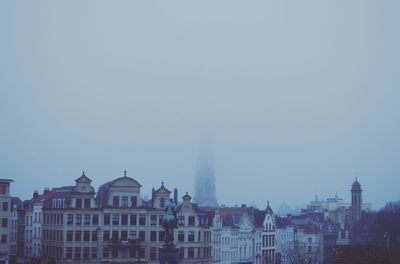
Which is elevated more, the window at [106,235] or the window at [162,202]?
the window at [162,202]

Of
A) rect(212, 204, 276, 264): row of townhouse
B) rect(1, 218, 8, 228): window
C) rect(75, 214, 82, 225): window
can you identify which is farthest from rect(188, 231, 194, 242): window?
rect(1, 218, 8, 228): window

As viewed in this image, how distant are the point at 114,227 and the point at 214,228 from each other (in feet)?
48.4

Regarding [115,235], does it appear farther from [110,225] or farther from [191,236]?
[191,236]

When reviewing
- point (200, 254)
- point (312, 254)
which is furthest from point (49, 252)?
point (312, 254)

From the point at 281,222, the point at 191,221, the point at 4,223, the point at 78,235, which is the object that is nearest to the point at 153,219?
the point at 191,221

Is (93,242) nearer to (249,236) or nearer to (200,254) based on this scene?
(200,254)

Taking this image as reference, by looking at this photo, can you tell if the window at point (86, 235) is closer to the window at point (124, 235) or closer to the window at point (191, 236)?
the window at point (124, 235)

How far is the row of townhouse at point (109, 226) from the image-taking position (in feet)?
284

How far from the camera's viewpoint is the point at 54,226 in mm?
88188

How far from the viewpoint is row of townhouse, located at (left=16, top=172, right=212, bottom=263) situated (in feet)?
284

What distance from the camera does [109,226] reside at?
88000 mm

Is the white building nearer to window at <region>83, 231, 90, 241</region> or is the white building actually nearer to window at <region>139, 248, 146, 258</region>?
window at <region>83, 231, 90, 241</region>

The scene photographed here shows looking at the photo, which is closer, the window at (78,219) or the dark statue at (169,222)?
the dark statue at (169,222)

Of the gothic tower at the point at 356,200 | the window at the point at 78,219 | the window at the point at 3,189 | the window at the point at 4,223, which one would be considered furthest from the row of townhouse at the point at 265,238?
the gothic tower at the point at 356,200
